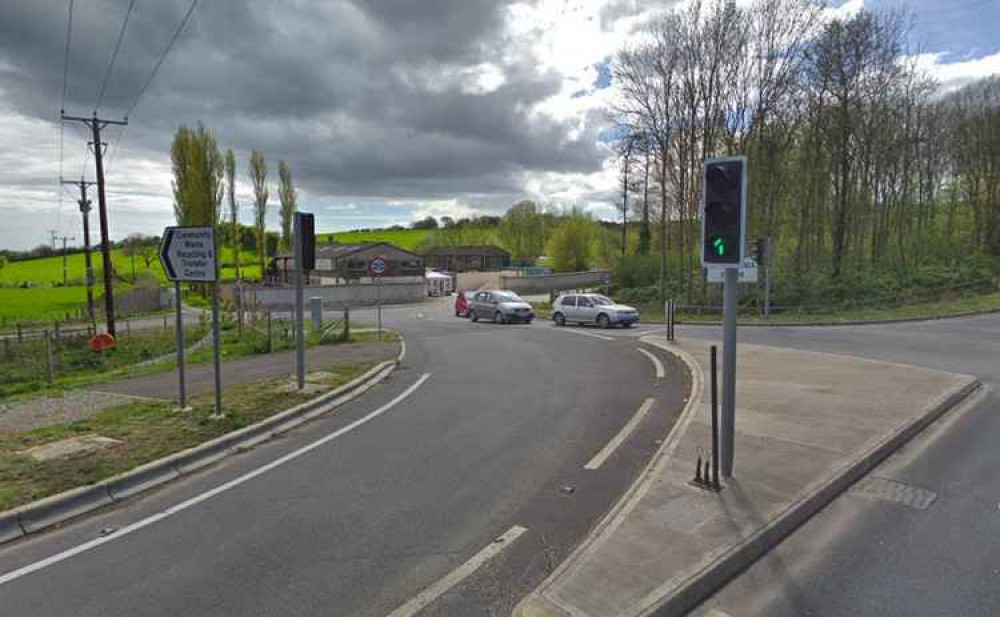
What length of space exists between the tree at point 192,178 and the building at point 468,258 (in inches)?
1716

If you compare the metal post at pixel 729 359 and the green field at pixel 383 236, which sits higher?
the green field at pixel 383 236

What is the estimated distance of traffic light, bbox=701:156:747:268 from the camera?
512 cm

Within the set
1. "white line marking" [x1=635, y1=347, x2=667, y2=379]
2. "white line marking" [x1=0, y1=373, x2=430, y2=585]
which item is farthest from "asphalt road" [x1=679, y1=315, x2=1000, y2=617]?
"white line marking" [x1=635, y1=347, x2=667, y2=379]

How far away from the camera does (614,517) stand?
4.64 m

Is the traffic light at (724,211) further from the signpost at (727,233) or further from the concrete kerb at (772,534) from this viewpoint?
the concrete kerb at (772,534)

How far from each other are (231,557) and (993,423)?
946cm

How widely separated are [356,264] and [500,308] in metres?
42.0

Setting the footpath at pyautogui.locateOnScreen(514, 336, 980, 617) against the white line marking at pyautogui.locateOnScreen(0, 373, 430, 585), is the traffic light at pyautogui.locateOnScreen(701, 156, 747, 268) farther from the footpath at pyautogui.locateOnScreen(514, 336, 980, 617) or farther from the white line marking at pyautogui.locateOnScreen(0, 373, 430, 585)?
the white line marking at pyautogui.locateOnScreen(0, 373, 430, 585)

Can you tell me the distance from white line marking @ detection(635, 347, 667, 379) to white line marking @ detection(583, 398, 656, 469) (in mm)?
2463

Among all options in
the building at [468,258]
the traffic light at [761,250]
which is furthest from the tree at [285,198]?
the traffic light at [761,250]

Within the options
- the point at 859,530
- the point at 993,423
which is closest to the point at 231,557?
the point at 859,530

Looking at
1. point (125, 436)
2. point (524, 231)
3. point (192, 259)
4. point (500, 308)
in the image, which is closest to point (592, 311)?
point (500, 308)

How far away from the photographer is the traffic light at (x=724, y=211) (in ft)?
16.8

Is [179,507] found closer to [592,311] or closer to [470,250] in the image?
[592,311]
